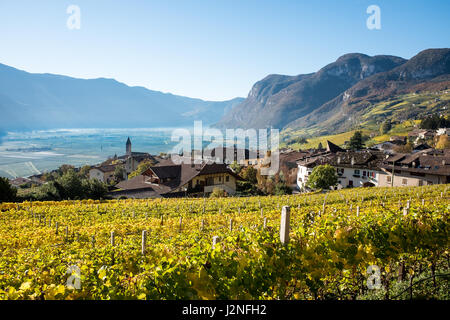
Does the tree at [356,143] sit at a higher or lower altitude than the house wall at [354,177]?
higher

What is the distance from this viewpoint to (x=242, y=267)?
327cm

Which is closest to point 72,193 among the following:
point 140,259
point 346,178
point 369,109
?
point 140,259

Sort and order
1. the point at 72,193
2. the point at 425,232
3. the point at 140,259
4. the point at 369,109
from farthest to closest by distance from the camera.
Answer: the point at 369,109, the point at 72,193, the point at 425,232, the point at 140,259

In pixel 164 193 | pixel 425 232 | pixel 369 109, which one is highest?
pixel 369 109

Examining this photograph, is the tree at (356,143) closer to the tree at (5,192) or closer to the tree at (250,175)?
the tree at (250,175)

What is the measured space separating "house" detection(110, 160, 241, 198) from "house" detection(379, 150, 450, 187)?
26813 millimetres

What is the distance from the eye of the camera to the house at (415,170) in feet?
135

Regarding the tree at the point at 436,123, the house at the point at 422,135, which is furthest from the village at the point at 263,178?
the tree at the point at 436,123

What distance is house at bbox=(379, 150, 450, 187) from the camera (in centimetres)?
4100

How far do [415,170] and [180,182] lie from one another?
122 feet

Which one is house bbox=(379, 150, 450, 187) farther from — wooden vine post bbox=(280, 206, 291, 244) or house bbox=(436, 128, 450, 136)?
house bbox=(436, 128, 450, 136)

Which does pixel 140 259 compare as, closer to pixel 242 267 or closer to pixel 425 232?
pixel 242 267

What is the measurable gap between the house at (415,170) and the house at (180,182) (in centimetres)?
2681
